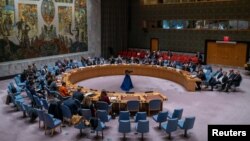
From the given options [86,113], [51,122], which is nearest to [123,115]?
[86,113]

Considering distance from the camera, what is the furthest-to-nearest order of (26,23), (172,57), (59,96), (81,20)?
1. (172,57)
2. (81,20)
3. (26,23)
4. (59,96)

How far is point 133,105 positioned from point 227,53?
14.7 metres

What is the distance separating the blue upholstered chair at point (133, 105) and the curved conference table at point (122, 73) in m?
0.25

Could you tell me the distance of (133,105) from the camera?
10586 mm

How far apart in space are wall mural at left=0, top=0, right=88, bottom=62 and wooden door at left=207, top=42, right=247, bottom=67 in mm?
10873

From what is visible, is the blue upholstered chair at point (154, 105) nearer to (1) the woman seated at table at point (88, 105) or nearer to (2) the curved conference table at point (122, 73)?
(2) the curved conference table at point (122, 73)

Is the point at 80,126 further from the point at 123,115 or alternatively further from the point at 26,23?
the point at 26,23

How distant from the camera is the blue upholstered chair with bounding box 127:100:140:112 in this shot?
34.5ft

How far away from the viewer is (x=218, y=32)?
2264 cm

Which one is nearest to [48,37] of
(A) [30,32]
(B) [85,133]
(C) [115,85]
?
(A) [30,32]

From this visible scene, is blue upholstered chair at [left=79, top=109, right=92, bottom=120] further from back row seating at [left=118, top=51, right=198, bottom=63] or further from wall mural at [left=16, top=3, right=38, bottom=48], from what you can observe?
back row seating at [left=118, top=51, right=198, bottom=63]

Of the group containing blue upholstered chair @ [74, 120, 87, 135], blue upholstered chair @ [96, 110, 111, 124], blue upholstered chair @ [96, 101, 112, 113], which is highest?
blue upholstered chair @ [96, 101, 112, 113]

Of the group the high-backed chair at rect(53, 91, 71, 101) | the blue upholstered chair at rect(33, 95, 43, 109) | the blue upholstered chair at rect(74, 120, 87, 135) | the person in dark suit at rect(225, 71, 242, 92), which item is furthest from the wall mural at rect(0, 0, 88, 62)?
the person in dark suit at rect(225, 71, 242, 92)

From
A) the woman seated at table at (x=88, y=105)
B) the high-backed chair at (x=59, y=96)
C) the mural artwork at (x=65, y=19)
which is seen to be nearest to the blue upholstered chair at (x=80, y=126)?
the woman seated at table at (x=88, y=105)
